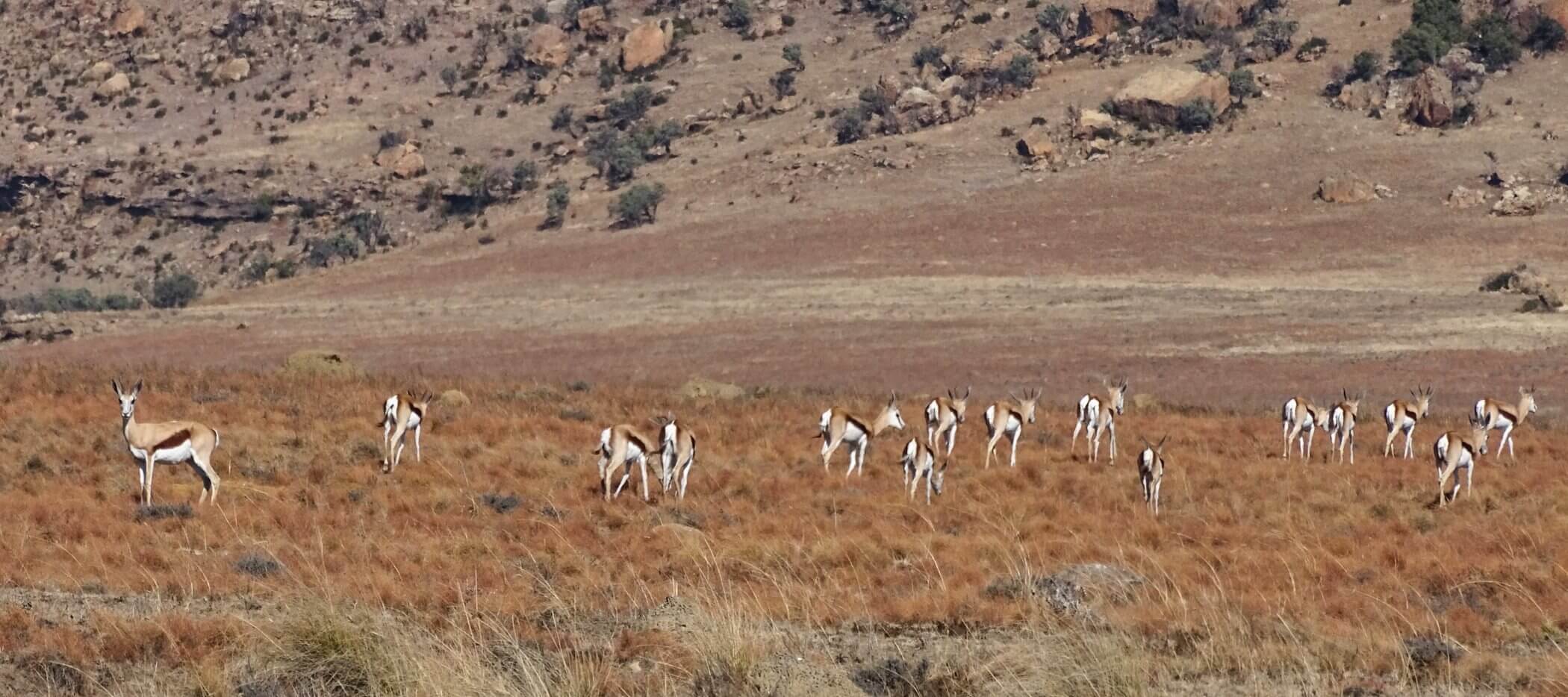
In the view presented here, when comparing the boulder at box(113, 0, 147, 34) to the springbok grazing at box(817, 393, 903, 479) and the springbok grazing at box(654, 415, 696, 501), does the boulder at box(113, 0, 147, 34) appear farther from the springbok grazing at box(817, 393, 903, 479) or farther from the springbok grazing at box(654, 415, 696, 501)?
the springbok grazing at box(654, 415, 696, 501)

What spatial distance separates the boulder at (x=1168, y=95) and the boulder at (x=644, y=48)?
33.3 metres

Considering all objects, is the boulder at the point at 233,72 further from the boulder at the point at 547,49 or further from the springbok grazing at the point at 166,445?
the springbok grazing at the point at 166,445

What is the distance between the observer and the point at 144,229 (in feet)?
303

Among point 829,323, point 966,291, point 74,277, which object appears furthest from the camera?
point 74,277

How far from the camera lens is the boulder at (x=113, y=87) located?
10519cm

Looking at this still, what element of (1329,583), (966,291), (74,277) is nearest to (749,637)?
(1329,583)

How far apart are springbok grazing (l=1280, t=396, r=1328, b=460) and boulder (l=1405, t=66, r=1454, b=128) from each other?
5965cm

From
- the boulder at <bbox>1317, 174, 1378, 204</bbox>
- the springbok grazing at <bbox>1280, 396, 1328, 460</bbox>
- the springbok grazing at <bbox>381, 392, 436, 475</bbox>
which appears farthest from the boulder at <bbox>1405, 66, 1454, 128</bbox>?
the springbok grazing at <bbox>381, 392, 436, 475</bbox>

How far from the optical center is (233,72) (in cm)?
10856

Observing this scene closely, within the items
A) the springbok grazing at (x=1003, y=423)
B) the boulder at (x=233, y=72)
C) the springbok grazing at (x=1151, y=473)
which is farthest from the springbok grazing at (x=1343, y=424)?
the boulder at (x=233, y=72)

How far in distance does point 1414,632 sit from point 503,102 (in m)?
96.7

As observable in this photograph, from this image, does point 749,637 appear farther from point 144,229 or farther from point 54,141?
point 54,141

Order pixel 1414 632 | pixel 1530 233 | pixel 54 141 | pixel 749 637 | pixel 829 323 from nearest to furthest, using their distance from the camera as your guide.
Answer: pixel 749 637, pixel 1414 632, pixel 829 323, pixel 1530 233, pixel 54 141

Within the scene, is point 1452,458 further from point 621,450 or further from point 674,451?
point 621,450
